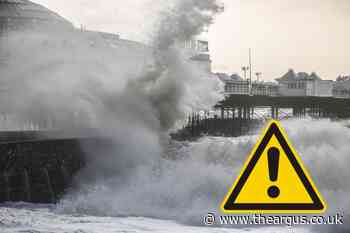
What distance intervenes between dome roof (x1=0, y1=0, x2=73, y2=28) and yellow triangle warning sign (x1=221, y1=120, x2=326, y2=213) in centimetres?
6799

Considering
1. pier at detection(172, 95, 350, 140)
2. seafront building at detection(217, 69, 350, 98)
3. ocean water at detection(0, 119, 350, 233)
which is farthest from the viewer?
seafront building at detection(217, 69, 350, 98)

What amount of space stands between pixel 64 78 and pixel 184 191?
19827 millimetres

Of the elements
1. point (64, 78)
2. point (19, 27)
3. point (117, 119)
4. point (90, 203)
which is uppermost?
point (19, 27)

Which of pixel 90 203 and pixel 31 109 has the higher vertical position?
pixel 31 109

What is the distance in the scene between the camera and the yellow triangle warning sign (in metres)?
10.3

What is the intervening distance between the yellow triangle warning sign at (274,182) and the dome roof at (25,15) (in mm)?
67985

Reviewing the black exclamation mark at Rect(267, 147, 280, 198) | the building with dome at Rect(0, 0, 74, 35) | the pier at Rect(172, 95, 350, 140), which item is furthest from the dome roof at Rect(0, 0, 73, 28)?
the black exclamation mark at Rect(267, 147, 280, 198)

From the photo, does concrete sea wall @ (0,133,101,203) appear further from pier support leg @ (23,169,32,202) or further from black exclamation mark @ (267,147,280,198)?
black exclamation mark @ (267,147,280,198)

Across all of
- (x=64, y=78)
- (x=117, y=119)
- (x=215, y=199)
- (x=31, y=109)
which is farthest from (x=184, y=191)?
(x=31, y=109)

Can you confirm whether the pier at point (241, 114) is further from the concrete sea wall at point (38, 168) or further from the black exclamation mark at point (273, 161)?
the black exclamation mark at point (273, 161)

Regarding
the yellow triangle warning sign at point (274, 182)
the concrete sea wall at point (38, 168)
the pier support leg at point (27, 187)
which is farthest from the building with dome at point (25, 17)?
the yellow triangle warning sign at point (274, 182)

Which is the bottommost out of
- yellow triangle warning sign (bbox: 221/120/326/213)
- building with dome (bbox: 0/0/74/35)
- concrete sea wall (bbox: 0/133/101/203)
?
concrete sea wall (bbox: 0/133/101/203)

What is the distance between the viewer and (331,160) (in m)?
24.3

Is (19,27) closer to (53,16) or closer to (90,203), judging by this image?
(53,16)
